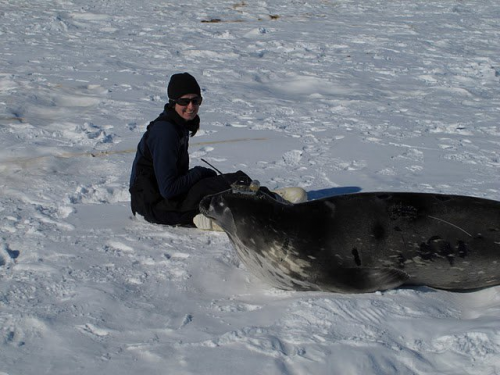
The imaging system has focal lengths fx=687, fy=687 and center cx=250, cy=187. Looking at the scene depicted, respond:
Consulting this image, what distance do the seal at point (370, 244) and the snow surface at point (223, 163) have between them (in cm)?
10

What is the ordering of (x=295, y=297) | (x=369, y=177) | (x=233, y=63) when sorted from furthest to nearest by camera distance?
(x=233, y=63) < (x=369, y=177) < (x=295, y=297)

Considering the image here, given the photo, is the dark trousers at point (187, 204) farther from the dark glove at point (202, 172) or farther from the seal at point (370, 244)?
the seal at point (370, 244)

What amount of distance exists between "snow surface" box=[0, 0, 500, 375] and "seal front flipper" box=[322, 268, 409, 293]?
0.27 ft

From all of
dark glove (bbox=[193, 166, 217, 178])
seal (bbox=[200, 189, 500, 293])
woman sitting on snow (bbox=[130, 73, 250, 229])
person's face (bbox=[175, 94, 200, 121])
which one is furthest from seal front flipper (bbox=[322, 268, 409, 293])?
person's face (bbox=[175, 94, 200, 121])

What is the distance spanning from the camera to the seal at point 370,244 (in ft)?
9.70

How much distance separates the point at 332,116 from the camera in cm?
626

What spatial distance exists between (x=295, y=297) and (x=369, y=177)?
193cm

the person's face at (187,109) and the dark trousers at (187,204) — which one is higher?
the person's face at (187,109)

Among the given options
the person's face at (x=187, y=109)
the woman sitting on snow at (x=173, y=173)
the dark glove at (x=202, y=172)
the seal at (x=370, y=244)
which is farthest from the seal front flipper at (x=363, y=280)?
the person's face at (x=187, y=109)

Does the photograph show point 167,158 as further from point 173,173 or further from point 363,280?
point 363,280

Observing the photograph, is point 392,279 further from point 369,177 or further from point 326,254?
point 369,177

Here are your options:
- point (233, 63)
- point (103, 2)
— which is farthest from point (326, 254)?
point (103, 2)

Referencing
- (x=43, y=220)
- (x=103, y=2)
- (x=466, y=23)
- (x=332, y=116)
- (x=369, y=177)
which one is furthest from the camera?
(x=103, y=2)

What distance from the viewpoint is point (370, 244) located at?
118 inches
